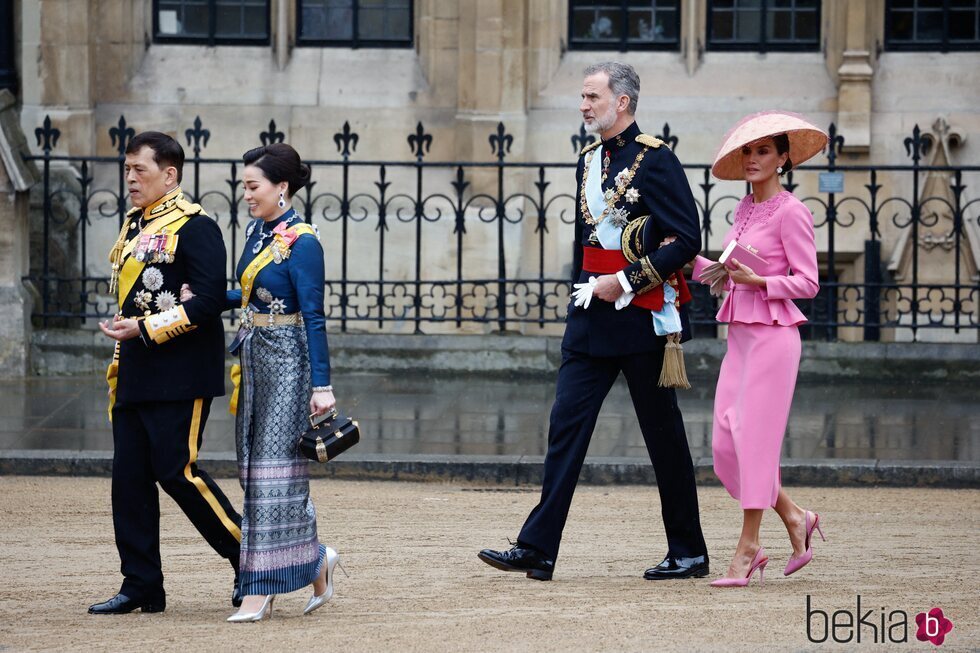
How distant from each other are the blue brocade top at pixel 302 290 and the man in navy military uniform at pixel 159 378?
25 centimetres

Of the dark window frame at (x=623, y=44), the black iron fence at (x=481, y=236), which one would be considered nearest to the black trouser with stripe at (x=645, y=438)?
the black iron fence at (x=481, y=236)

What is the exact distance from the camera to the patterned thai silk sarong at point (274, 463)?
634 cm

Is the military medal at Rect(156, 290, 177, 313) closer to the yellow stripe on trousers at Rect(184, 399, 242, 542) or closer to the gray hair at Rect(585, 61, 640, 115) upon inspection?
the yellow stripe on trousers at Rect(184, 399, 242, 542)

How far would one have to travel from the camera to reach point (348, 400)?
11906 mm

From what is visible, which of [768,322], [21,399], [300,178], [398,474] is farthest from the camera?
[21,399]

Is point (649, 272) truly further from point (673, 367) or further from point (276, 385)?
point (276, 385)

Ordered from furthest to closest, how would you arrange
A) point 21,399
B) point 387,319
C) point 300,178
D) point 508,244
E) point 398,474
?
point 508,244, point 387,319, point 21,399, point 398,474, point 300,178

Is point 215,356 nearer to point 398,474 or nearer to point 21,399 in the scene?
point 398,474

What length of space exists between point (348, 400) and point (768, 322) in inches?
211


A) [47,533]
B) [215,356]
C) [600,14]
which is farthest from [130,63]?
[215,356]

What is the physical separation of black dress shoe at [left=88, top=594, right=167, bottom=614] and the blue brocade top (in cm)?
105

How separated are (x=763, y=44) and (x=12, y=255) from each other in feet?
20.5

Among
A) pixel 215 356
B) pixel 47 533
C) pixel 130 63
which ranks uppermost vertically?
pixel 130 63

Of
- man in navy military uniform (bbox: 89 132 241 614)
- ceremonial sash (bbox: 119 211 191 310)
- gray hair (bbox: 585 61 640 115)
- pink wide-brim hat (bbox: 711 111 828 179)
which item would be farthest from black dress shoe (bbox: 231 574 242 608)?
pink wide-brim hat (bbox: 711 111 828 179)
